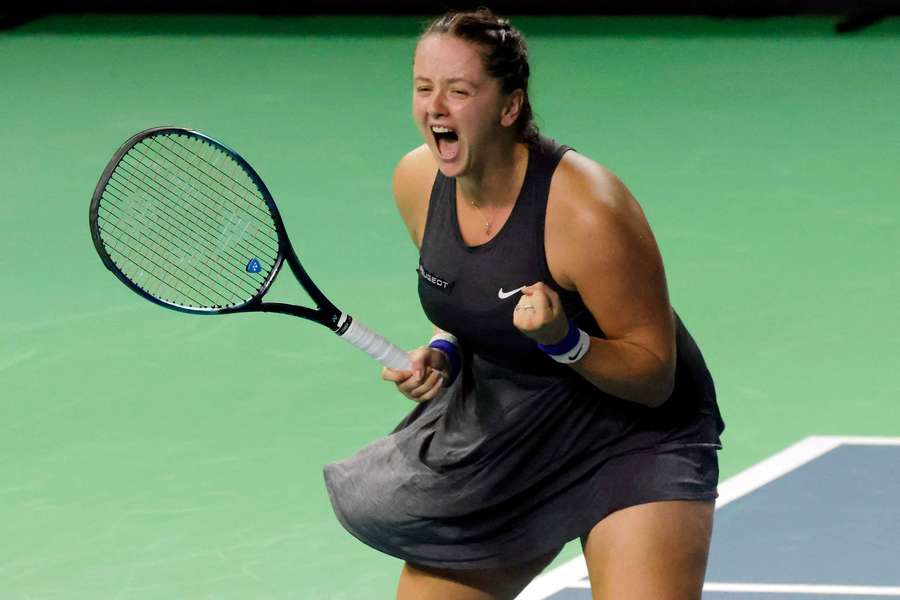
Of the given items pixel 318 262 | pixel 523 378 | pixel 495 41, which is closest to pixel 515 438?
pixel 523 378

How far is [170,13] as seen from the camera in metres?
12.1

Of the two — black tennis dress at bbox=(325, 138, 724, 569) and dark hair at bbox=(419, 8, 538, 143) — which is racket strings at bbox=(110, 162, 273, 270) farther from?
dark hair at bbox=(419, 8, 538, 143)

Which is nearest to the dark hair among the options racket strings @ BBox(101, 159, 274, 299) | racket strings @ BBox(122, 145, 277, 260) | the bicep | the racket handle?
the bicep

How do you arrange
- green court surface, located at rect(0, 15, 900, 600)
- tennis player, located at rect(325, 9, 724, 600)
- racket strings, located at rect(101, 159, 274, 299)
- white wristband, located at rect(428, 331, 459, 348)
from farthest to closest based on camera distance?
green court surface, located at rect(0, 15, 900, 600) → racket strings, located at rect(101, 159, 274, 299) → white wristband, located at rect(428, 331, 459, 348) → tennis player, located at rect(325, 9, 724, 600)

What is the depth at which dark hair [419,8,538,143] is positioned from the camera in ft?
11.2

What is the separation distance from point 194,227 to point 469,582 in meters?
2.08

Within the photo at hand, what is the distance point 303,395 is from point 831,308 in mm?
2117

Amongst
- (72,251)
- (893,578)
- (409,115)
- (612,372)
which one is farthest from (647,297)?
(409,115)

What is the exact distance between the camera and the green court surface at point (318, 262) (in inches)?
209

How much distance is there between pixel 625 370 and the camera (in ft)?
11.2

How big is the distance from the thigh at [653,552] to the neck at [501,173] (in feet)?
2.18

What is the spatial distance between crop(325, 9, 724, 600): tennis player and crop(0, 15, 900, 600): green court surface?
119 cm

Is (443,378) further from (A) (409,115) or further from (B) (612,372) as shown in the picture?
(A) (409,115)

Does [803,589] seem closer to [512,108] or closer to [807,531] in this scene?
[807,531]
